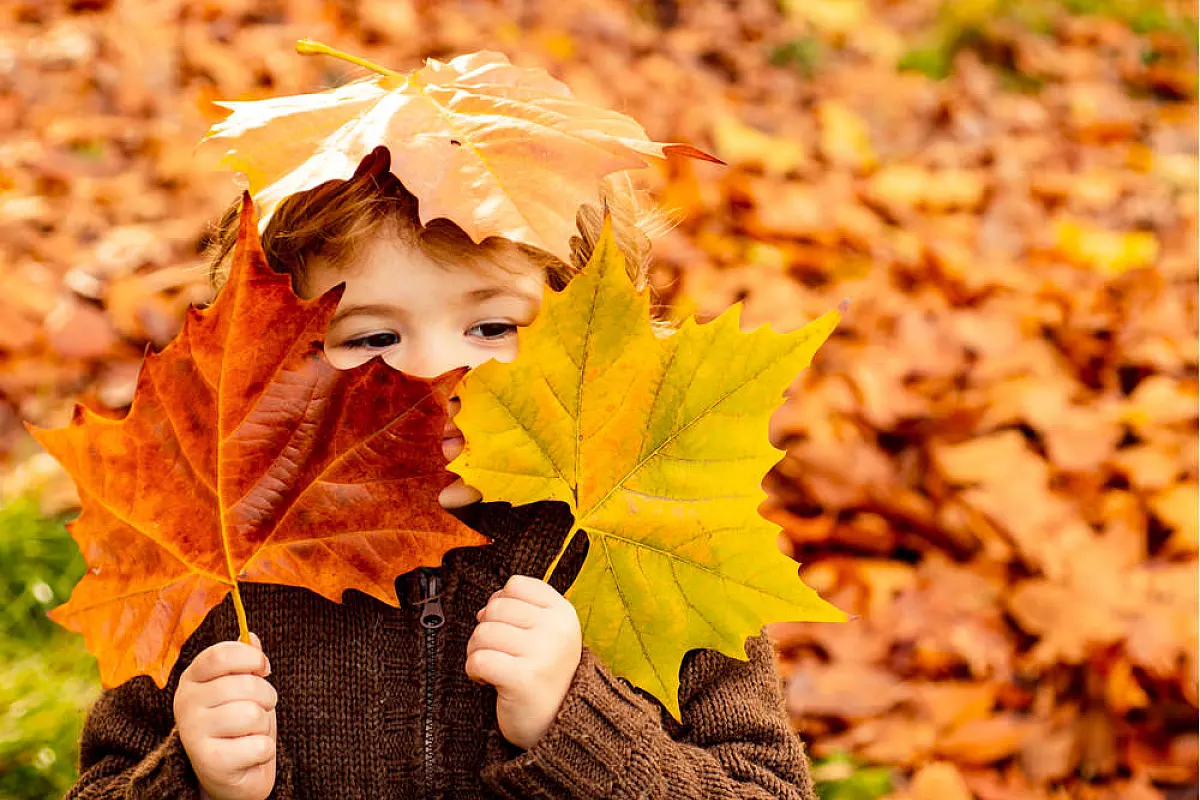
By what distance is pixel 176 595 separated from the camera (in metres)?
0.97

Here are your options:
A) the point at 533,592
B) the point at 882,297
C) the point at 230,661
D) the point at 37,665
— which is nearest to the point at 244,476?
the point at 230,661

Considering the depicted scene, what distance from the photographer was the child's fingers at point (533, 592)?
3.46 ft

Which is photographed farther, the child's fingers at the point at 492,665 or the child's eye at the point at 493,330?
the child's eye at the point at 493,330

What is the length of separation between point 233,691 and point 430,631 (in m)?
0.25

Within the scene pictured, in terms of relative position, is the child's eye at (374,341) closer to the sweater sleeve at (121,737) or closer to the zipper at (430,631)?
the zipper at (430,631)

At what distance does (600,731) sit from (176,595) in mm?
396

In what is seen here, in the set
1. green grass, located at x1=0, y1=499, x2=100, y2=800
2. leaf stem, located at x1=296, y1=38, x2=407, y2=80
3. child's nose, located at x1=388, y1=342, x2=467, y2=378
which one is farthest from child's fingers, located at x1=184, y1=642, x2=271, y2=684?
green grass, located at x1=0, y1=499, x2=100, y2=800

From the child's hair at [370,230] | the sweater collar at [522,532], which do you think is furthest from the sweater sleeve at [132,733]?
the child's hair at [370,230]

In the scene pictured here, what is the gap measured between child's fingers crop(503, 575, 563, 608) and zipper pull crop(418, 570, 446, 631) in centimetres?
17

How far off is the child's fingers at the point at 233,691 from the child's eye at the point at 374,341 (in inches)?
13.0

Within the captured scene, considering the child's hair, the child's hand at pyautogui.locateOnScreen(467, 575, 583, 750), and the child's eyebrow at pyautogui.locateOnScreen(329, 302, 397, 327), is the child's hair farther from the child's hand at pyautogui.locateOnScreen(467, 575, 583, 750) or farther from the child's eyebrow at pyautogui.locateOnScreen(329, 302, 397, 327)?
the child's hand at pyautogui.locateOnScreen(467, 575, 583, 750)

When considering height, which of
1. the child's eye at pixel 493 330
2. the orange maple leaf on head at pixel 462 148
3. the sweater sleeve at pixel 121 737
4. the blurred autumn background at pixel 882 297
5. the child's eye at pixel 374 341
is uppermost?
the orange maple leaf on head at pixel 462 148

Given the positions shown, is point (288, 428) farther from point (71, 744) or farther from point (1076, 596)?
point (1076, 596)

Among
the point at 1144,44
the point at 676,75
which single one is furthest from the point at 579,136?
the point at 1144,44
